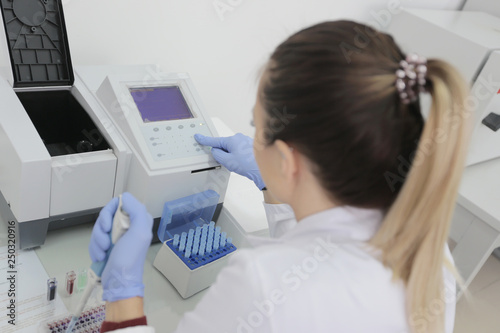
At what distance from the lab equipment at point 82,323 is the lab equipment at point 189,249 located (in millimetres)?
172

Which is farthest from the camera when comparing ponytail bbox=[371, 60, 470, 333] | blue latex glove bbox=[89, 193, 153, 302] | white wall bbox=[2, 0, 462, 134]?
white wall bbox=[2, 0, 462, 134]

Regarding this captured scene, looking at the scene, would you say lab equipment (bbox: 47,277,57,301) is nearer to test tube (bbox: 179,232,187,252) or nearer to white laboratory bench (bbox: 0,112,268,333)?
white laboratory bench (bbox: 0,112,268,333)

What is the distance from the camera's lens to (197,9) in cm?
140

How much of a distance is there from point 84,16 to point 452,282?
114cm

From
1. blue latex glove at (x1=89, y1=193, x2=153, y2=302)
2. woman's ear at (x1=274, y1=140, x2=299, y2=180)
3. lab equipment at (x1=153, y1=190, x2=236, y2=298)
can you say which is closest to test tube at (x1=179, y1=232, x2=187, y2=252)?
lab equipment at (x1=153, y1=190, x2=236, y2=298)

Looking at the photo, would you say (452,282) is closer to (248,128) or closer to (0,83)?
(0,83)

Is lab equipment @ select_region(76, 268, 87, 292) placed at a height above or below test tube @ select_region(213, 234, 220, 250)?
below

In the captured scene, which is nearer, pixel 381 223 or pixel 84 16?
pixel 381 223

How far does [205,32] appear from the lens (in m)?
1.47

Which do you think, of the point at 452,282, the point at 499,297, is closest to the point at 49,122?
the point at 452,282

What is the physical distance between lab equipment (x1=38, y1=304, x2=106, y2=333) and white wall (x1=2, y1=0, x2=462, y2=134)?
0.62 meters

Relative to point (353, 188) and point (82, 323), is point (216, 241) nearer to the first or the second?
point (82, 323)

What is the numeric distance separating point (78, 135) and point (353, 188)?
753 mm

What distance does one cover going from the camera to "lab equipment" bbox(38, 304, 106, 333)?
2.56ft
